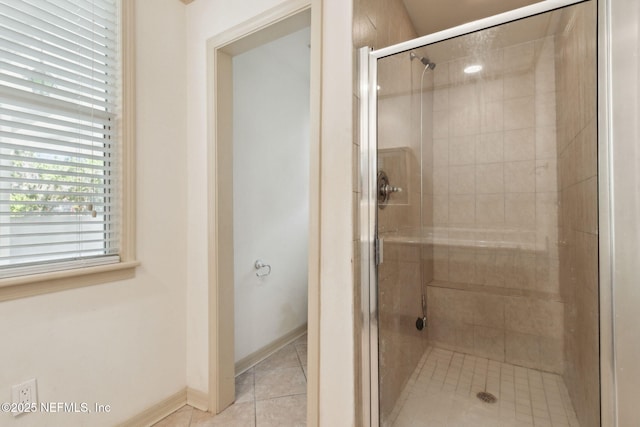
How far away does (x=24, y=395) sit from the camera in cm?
115

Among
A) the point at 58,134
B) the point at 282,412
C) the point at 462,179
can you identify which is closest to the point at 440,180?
the point at 462,179

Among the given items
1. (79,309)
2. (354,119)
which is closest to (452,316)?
(354,119)

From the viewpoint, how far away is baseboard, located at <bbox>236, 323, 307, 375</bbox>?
6.94 ft

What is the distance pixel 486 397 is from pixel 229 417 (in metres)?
1.39

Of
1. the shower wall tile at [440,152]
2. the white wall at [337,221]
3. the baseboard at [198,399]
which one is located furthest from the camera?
the baseboard at [198,399]

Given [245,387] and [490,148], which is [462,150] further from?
[245,387]

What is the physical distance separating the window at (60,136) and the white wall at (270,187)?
771mm

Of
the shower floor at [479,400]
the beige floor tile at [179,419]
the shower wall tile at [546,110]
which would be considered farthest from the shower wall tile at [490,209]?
the beige floor tile at [179,419]

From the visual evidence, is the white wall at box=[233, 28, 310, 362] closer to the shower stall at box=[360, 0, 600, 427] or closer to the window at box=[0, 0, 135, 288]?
the window at box=[0, 0, 135, 288]

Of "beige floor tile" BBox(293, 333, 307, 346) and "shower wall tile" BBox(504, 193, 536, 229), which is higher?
"shower wall tile" BBox(504, 193, 536, 229)

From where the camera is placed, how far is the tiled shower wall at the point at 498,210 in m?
1.34

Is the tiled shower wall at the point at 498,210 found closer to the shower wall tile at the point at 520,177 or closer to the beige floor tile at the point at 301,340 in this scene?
the shower wall tile at the point at 520,177

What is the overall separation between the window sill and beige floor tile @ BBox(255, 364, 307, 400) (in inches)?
44.2

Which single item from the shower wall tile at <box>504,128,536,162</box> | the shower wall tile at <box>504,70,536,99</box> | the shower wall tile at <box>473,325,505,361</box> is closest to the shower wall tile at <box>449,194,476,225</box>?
the shower wall tile at <box>504,128,536,162</box>
